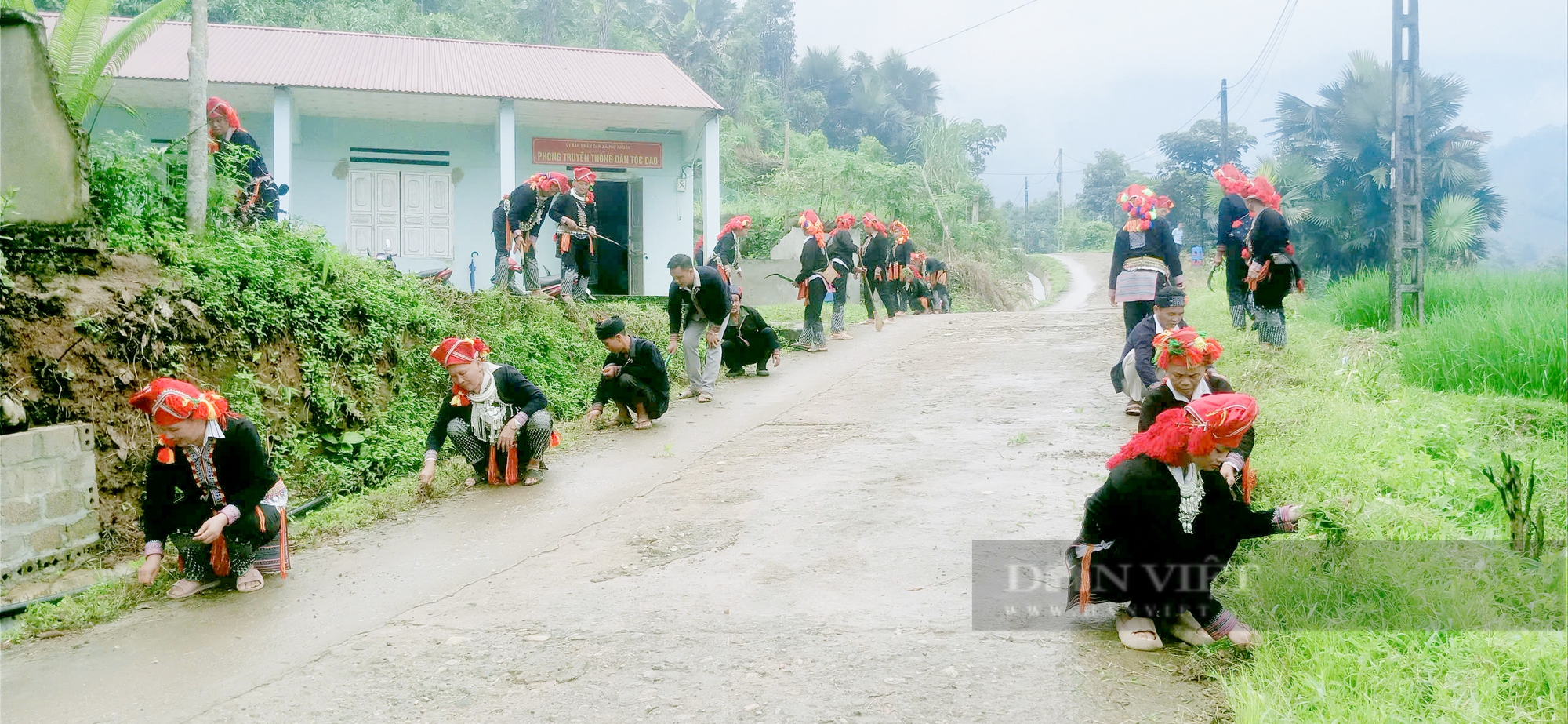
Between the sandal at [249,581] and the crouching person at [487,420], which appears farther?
the crouching person at [487,420]

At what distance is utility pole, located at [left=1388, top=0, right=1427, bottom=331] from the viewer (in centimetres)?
1166

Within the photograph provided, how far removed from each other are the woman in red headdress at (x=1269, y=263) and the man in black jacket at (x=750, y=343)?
484cm

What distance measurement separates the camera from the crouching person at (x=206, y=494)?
17.3 ft

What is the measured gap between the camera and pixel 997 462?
737 centimetres

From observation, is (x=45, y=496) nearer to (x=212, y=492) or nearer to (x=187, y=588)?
(x=187, y=588)

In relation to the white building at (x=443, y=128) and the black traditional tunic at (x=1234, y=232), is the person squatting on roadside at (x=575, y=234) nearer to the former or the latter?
the white building at (x=443, y=128)

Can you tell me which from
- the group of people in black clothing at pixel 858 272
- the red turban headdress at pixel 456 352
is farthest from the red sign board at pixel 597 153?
the red turban headdress at pixel 456 352

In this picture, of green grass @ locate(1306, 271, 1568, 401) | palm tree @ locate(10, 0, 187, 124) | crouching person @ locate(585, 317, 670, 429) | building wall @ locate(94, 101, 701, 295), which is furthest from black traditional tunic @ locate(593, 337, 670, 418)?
building wall @ locate(94, 101, 701, 295)

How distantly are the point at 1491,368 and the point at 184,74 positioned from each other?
15603mm

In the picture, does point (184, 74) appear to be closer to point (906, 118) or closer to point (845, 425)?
point (845, 425)

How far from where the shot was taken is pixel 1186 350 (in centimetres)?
513


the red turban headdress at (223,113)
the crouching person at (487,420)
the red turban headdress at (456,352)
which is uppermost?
the red turban headdress at (223,113)

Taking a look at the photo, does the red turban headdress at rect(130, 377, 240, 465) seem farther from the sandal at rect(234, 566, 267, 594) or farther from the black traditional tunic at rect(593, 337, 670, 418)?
the black traditional tunic at rect(593, 337, 670, 418)

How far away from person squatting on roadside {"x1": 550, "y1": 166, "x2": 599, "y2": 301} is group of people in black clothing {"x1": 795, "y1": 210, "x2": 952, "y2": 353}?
272 cm
